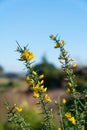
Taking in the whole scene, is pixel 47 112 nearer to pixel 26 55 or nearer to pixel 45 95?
pixel 45 95

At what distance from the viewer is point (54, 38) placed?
5121 millimetres

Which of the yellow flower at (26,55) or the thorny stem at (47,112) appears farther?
the thorny stem at (47,112)

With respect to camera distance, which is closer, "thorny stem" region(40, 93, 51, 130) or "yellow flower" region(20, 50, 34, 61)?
"yellow flower" region(20, 50, 34, 61)

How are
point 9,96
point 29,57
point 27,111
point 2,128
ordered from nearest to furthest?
point 29,57 → point 2,128 → point 27,111 → point 9,96

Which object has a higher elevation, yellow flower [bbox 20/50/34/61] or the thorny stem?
yellow flower [bbox 20/50/34/61]

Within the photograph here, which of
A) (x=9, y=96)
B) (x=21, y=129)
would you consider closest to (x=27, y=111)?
(x=21, y=129)

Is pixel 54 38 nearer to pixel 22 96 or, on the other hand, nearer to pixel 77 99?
pixel 77 99

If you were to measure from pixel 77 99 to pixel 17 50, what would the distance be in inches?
36.8

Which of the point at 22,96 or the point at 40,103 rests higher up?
the point at 22,96

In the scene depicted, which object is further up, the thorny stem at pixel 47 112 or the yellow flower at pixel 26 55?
the yellow flower at pixel 26 55

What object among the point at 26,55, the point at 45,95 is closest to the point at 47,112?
the point at 45,95

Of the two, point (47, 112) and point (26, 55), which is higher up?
point (26, 55)

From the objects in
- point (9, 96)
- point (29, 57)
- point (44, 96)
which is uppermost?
point (9, 96)

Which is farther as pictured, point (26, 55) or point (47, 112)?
point (47, 112)
